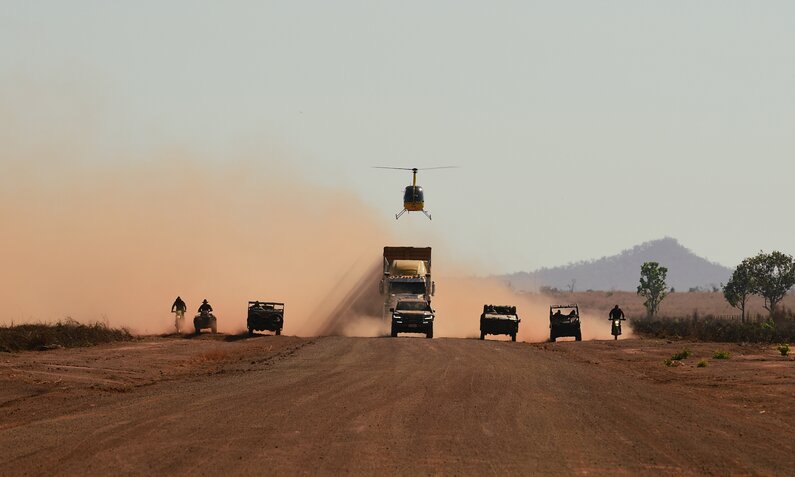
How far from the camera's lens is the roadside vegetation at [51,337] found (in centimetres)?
4125

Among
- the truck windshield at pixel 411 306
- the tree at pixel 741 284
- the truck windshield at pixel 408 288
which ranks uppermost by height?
the tree at pixel 741 284

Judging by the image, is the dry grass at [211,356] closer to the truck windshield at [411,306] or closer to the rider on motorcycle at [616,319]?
the truck windshield at [411,306]

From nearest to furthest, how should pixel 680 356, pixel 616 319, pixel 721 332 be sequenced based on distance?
1. pixel 680 356
2. pixel 616 319
3. pixel 721 332

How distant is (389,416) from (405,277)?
40.1 metres

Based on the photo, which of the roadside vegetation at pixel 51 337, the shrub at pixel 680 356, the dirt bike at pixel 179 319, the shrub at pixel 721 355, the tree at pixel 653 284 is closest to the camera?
the roadside vegetation at pixel 51 337

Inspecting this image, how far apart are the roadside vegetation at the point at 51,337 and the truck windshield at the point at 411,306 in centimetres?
1305

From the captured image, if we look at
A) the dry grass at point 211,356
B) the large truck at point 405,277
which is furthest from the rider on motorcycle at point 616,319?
the dry grass at point 211,356

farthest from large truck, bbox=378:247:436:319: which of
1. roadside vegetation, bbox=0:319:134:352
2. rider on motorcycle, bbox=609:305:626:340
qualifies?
roadside vegetation, bbox=0:319:134:352

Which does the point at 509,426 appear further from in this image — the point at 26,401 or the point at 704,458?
the point at 26,401

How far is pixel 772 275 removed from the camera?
133125 millimetres

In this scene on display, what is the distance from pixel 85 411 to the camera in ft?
72.8

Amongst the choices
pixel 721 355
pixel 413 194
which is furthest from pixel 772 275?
pixel 721 355

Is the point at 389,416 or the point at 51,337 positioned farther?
the point at 51,337

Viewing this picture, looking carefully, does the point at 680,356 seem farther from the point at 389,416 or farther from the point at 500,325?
the point at 389,416
